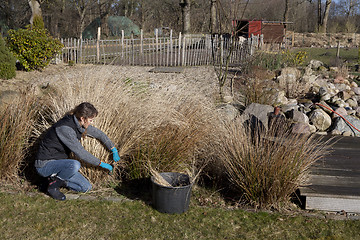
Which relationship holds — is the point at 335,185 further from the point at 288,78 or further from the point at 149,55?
the point at 149,55

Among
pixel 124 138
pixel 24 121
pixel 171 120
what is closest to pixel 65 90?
pixel 24 121

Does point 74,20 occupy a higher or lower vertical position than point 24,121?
higher

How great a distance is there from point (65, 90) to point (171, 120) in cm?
161

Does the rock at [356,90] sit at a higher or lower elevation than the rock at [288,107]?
higher

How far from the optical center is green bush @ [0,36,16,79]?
10.2 meters

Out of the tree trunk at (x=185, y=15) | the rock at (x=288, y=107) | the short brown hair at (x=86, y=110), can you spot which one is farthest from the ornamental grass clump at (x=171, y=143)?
the tree trunk at (x=185, y=15)

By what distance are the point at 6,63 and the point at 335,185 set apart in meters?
9.30

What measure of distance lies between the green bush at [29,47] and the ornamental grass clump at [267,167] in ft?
31.7

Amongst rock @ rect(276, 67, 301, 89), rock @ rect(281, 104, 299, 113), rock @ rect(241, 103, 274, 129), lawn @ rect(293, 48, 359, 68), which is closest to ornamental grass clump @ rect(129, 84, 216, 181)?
rock @ rect(241, 103, 274, 129)

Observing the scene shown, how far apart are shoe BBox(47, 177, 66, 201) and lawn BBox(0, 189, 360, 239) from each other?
6cm

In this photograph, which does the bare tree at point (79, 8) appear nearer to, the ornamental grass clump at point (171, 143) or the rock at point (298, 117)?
the rock at point (298, 117)

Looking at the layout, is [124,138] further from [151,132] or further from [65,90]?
[65,90]

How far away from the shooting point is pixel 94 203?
159 inches

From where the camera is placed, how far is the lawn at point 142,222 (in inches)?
136
